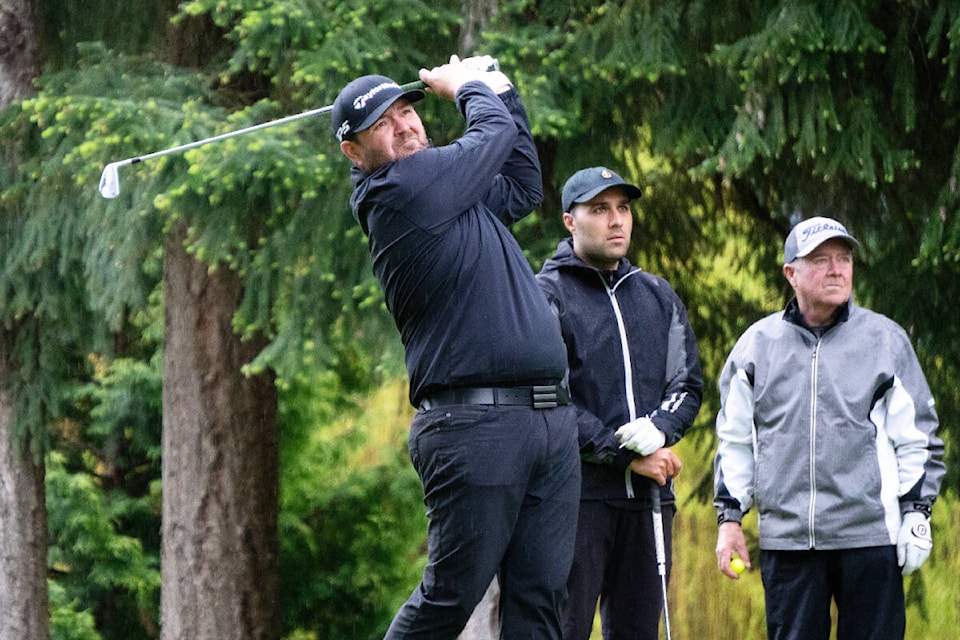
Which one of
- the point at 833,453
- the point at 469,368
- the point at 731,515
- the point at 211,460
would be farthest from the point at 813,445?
the point at 211,460

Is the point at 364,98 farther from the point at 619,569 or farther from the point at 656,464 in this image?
the point at 619,569

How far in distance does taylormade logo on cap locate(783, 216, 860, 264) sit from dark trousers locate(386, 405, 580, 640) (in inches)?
45.6

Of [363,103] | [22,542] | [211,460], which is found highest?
[363,103]

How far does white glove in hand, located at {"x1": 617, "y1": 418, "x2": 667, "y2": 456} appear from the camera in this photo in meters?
4.47

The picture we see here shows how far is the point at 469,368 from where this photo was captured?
12.2 feet

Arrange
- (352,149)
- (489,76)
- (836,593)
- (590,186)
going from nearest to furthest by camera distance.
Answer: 1. (352,149)
2. (489,76)
3. (836,593)
4. (590,186)

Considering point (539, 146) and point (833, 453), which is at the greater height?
point (539, 146)

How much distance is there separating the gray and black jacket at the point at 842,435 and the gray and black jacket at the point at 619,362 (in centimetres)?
30

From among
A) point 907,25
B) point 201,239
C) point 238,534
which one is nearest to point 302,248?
point 201,239

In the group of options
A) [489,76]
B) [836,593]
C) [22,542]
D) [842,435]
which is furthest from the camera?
[22,542]

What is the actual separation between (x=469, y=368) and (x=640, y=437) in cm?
96

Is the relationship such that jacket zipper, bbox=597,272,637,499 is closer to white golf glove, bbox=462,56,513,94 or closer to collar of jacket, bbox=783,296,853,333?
collar of jacket, bbox=783,296,853,333

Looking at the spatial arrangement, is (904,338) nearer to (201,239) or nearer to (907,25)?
(907,25)

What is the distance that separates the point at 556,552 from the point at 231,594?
600 centimetres
